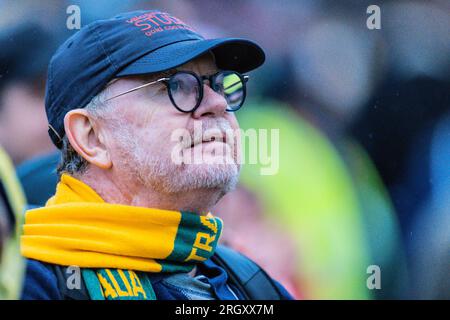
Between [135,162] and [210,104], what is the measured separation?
0.79ft

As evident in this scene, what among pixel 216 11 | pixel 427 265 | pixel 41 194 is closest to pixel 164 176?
pixel 41 194

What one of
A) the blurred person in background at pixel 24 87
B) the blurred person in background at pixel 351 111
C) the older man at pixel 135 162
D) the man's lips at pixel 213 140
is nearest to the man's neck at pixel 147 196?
the older man at pixel 135 162

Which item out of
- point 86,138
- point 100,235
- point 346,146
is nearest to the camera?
point 100,235

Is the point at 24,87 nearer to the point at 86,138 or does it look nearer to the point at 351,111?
the point at 86,138

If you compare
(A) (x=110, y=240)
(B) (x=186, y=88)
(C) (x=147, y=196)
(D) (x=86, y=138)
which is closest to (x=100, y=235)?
(A) (x=110, y=240)

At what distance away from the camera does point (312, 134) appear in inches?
96.1

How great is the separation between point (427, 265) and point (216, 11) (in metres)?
1.22

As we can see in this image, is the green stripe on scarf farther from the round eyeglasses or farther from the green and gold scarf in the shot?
the round eyeglasses

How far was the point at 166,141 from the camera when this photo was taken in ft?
5.48

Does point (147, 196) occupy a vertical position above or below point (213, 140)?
below

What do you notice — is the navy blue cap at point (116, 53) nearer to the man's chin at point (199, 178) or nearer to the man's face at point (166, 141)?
the man's face at point (166, 141)

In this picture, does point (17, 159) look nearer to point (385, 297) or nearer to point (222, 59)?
point (222, 59)

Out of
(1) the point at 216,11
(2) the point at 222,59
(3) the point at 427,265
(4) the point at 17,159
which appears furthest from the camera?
(3) the point at 427,265

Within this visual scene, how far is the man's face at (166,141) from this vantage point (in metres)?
1.66
